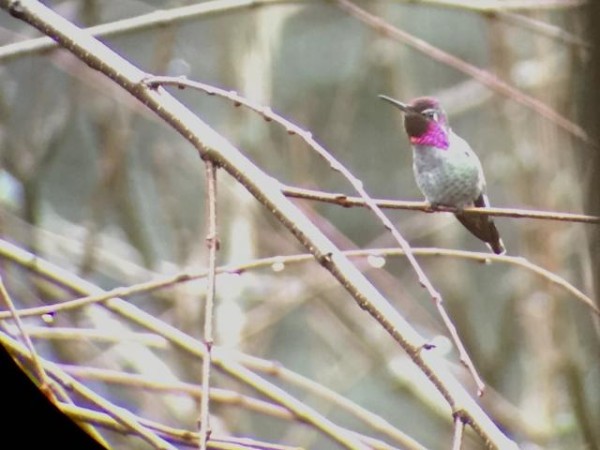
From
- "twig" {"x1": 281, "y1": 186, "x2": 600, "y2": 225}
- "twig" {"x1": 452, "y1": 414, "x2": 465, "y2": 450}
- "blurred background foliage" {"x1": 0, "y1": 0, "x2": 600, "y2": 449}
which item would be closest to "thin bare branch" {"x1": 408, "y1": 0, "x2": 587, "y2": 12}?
→ "blurred background foliage" {"x1": 0, "y1": 0, "x2": 600, "y2": 449}

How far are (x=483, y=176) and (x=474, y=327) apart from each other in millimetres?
106

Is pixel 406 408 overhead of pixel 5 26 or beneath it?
beneath

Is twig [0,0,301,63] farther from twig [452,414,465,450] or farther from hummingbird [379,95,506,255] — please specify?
twig [452,414,465,450]

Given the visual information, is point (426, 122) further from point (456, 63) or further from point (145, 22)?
point (145, 22)

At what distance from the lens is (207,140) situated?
1.49 feet

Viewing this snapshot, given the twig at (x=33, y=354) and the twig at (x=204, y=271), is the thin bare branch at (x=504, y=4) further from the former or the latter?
the twig at (x=33, y=354)

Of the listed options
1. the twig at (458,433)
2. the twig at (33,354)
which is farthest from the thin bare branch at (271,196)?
the twig at (33,354)

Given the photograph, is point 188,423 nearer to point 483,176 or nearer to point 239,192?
point 239,192

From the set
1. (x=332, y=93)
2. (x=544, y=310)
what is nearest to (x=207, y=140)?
(x=332, y=93)

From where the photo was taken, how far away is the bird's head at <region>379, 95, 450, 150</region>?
47cm

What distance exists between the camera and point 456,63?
52 centimetres

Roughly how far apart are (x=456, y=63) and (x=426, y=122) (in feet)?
0.23

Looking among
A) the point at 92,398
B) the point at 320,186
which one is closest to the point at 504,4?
the point at 320,186

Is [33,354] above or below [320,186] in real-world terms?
below
